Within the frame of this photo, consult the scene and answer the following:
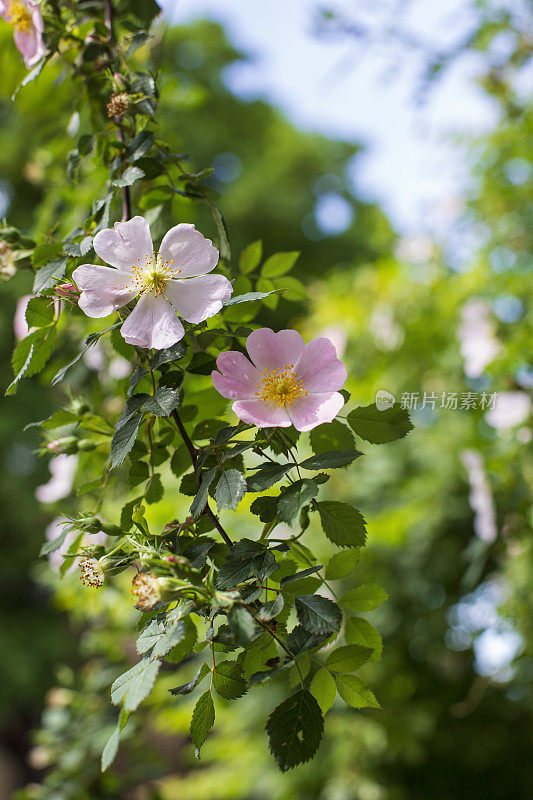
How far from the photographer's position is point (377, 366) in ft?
4.89

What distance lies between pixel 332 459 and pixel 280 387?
5 cm

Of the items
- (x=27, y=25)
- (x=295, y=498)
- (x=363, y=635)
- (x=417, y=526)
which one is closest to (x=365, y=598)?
(x=363, y=635)

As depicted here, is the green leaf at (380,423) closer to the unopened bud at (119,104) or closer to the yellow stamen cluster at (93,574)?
the yellow stamen cluster at (93,574)

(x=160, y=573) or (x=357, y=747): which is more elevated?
(x=160, y=573)

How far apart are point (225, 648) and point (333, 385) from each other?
0.16 m

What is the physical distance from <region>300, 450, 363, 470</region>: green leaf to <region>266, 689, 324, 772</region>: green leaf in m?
0.12

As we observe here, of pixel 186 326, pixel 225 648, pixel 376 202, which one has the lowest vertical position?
pixel 376 202

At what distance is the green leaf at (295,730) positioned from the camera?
1.06 ft

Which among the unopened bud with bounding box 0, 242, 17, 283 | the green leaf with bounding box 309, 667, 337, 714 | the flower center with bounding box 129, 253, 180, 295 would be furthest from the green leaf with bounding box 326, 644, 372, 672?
the unopened bud with bounding box 0, 242, 17, 283

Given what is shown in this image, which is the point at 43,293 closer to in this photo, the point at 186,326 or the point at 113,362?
the point at 186,326

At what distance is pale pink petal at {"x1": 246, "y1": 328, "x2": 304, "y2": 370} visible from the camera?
15.2 inches

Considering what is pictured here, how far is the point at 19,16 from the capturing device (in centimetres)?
53

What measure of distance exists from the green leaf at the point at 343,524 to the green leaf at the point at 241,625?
86 mm

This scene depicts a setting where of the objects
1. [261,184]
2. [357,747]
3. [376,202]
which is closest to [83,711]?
[357,747]
